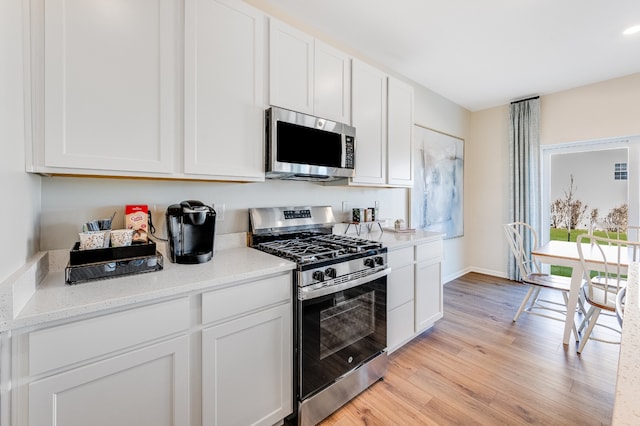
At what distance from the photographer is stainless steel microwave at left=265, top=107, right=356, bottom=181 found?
173 centimetres

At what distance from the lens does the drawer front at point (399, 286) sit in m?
2.11

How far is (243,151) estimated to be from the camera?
5.46 feet

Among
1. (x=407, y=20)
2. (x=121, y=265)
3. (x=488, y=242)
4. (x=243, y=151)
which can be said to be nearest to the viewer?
(x=121, y=265)

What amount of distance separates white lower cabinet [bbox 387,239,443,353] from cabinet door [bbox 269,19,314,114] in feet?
4.17

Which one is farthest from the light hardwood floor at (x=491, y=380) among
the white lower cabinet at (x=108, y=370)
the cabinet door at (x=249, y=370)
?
the white lower cabinet at (x=108, y=370)

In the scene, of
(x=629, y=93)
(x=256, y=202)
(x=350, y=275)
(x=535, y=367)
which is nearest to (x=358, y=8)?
(x=256, y=202)

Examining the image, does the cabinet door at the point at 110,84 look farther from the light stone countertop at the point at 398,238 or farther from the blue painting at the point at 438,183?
the blue painting at the point at 438,183

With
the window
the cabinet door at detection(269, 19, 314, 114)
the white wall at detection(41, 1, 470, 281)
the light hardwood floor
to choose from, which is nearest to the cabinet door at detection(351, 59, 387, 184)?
the white wall at detection(41, 1, 470, 281)

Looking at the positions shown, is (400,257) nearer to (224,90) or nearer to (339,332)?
(339,332)

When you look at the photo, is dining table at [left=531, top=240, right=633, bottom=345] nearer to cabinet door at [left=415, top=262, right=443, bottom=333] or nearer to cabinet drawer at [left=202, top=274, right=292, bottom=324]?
cabinet door at [left=415, top=262, right=443, bottom=333]

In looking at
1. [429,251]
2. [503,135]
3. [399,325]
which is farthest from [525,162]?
[399,325]

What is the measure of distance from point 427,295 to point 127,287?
7.43 feet

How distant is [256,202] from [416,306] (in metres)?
1.59

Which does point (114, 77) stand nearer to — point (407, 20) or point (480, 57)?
point (407, 20)
